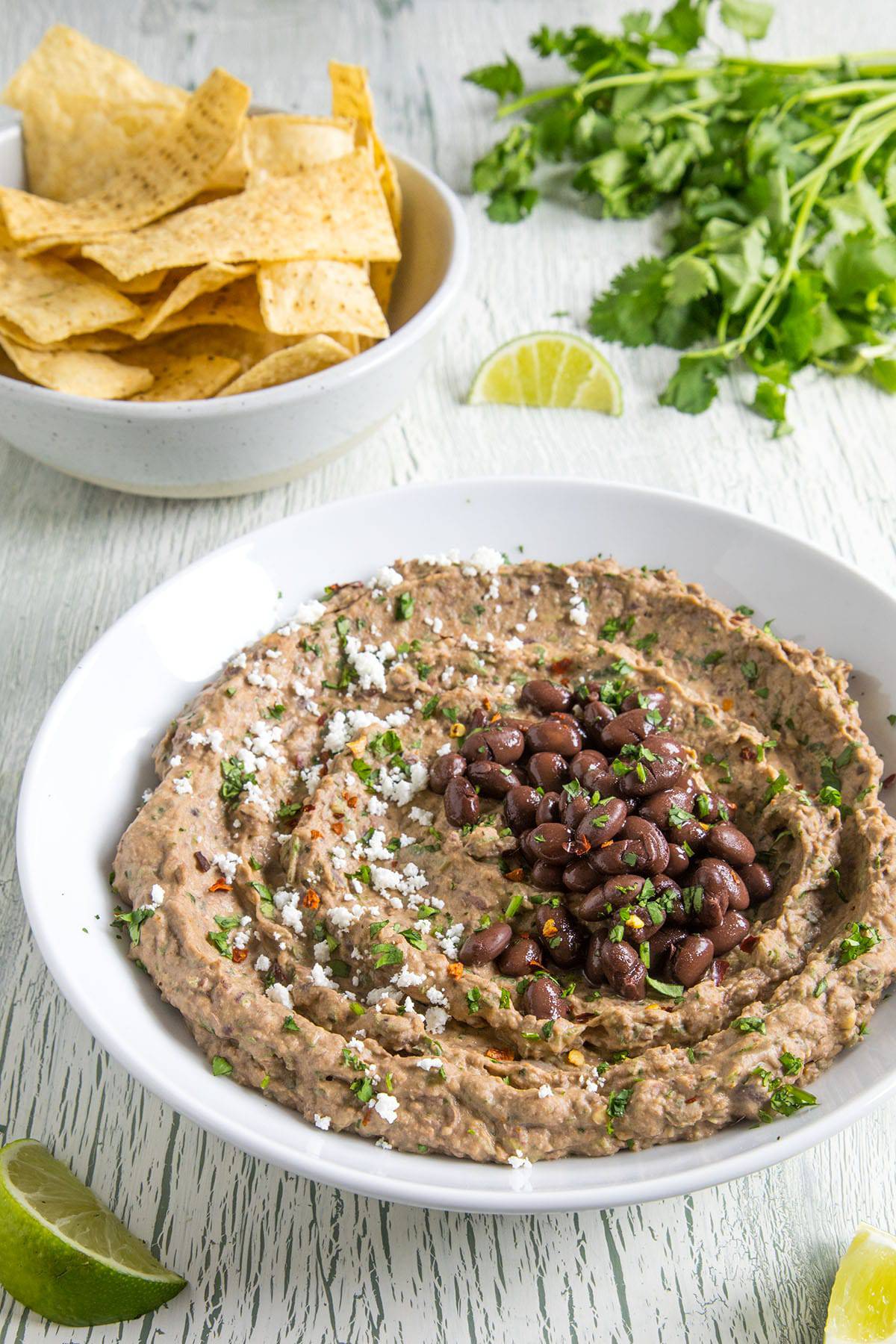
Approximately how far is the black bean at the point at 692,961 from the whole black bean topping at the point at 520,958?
292 mm

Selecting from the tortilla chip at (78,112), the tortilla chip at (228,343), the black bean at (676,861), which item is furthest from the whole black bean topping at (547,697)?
the tortilla chip at (78,112)

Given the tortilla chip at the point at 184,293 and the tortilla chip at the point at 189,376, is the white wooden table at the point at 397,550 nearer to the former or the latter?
the tortilla chip at the point at 189,376

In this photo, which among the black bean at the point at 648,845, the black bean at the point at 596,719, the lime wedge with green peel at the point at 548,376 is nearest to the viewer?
the black bean at the point at 648,845

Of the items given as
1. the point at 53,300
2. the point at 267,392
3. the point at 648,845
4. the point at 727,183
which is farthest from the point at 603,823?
the point at 727,183

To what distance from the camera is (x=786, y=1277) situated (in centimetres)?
277

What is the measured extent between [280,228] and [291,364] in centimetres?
48

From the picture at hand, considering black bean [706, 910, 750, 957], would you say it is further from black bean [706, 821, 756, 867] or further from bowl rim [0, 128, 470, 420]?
bowl rim [0, 128, 470, 420]

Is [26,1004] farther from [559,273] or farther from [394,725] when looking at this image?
Result: [559,273]

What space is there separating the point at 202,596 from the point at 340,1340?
1880mm

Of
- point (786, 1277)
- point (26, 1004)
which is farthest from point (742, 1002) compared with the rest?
point (26, 1004)

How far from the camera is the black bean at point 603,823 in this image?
2.83 meters

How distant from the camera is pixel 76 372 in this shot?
4129 millimetres

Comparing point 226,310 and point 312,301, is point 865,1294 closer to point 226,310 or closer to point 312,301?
point 312,301

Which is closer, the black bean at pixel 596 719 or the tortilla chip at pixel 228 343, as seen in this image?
the black bean at pixel 596 719
